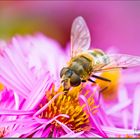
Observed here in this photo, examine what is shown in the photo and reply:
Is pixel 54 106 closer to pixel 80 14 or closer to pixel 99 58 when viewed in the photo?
pixel 99 58

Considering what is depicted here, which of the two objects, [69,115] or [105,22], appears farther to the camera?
[105,22]

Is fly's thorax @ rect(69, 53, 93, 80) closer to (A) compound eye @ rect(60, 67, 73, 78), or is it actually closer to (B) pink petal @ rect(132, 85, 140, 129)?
(A) compound eye @ rect(60, 67, 73, 78)

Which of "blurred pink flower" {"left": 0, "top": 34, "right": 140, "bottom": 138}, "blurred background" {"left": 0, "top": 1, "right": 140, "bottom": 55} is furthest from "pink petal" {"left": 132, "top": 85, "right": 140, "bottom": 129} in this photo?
"blurred background" {"left": 0, "top": 1, "right": 140, "bottom": 55}

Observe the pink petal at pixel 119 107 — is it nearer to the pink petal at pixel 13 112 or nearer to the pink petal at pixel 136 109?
the pink petal at pixel 136 109

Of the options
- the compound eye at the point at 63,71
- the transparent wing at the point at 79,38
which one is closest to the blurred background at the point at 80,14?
Answer: the transparent wing at the point at 79,38

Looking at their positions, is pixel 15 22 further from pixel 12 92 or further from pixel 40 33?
pixel 12 92

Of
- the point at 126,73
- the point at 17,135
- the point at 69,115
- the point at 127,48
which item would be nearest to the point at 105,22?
the point at 127,48
